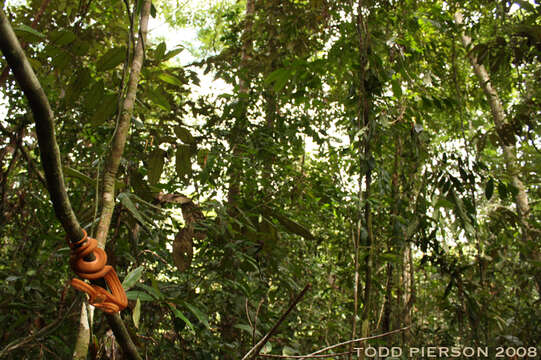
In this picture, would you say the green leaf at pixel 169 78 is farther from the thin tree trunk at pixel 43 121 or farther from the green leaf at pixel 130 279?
the thin tree trunk at pixel 43 121

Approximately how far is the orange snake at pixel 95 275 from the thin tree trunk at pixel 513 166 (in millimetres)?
1531

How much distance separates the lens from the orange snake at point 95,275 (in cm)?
39

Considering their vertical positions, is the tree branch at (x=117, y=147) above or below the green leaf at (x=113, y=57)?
below

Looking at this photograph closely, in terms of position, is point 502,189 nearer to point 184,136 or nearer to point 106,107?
point 184,136

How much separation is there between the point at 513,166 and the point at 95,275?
9.69 ft

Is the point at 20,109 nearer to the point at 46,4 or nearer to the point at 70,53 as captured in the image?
the point at 46,4

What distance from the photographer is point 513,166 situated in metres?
2.56

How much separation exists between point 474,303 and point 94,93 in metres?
1.45

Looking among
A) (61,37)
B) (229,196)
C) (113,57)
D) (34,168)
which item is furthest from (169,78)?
(229,196)

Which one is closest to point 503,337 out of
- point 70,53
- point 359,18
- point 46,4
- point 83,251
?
point 359,18

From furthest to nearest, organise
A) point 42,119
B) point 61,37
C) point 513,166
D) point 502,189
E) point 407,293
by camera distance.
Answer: point 513,166, point 407,293, point 502,189, point 61,37, point 42,119

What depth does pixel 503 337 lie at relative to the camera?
5.63 ft

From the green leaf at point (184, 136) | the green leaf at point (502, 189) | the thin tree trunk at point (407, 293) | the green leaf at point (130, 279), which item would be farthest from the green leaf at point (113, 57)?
the green leaf at point (502, 189)

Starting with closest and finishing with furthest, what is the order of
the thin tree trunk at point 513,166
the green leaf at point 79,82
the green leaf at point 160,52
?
1. the green leaf at point 79,82
2. the green leaf at point 160,52
3. the thin tree trunk at point 513,166
